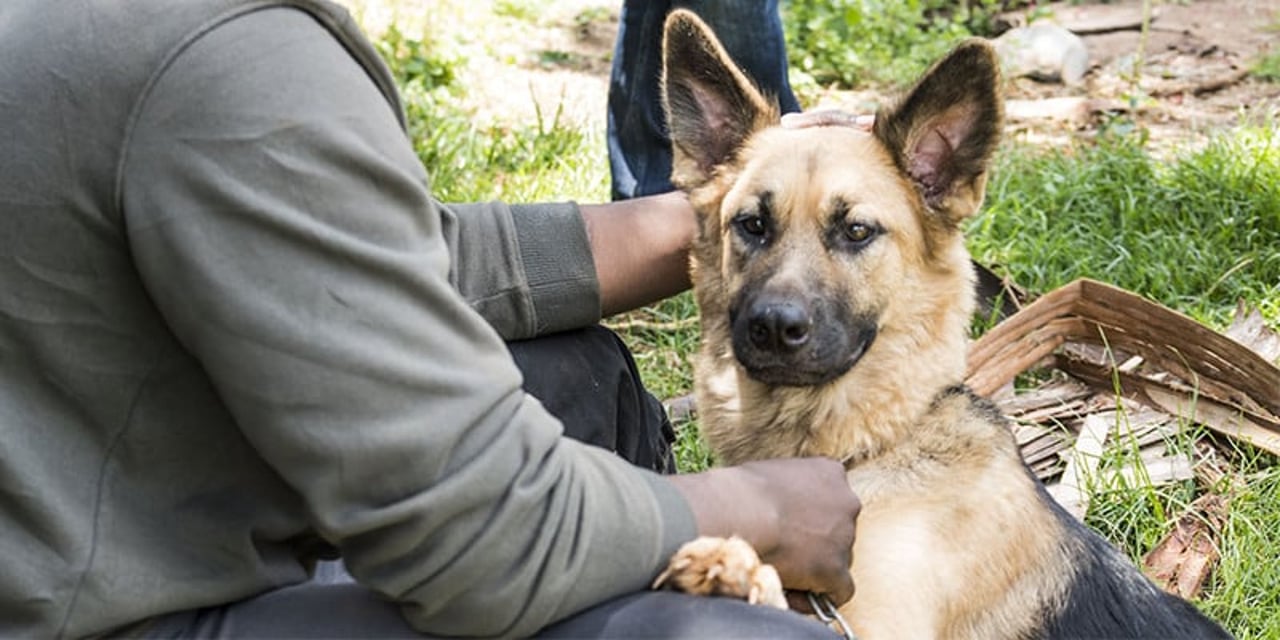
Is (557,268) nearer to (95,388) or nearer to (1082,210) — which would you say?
(95,388)

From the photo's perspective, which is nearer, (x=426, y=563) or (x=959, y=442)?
(x=426, y=563)

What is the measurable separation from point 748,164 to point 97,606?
178cm

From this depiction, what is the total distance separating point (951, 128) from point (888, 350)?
0.49 metres

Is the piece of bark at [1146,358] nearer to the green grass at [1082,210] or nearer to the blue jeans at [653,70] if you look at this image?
the green grass at [1082,210]

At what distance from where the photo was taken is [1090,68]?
7.54 m

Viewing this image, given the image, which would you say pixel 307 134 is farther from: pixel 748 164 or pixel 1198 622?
pixel 1198 622

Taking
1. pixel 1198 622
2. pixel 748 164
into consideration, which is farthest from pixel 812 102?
pixel 1198 622

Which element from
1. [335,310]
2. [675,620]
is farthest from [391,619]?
[335,310]

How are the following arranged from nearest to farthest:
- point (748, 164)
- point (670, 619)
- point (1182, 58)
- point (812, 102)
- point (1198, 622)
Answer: point (670, 619), point (1198, 622), point (748, 164), point (812, 102), point (1182, 58)

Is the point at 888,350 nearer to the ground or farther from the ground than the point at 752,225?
nearer to the ground

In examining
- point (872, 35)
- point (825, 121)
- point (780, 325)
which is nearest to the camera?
point (780, 325)

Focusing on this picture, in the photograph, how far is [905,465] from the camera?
312cm

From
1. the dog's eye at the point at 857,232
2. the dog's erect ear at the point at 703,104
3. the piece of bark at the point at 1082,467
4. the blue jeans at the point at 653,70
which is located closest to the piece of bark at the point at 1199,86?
the blue jeans at the point at 653,70

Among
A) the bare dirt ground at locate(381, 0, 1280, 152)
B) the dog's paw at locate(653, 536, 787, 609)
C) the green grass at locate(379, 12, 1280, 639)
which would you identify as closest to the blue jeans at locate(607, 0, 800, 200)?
the green grass at locate(379, 12, 1280, 639)
